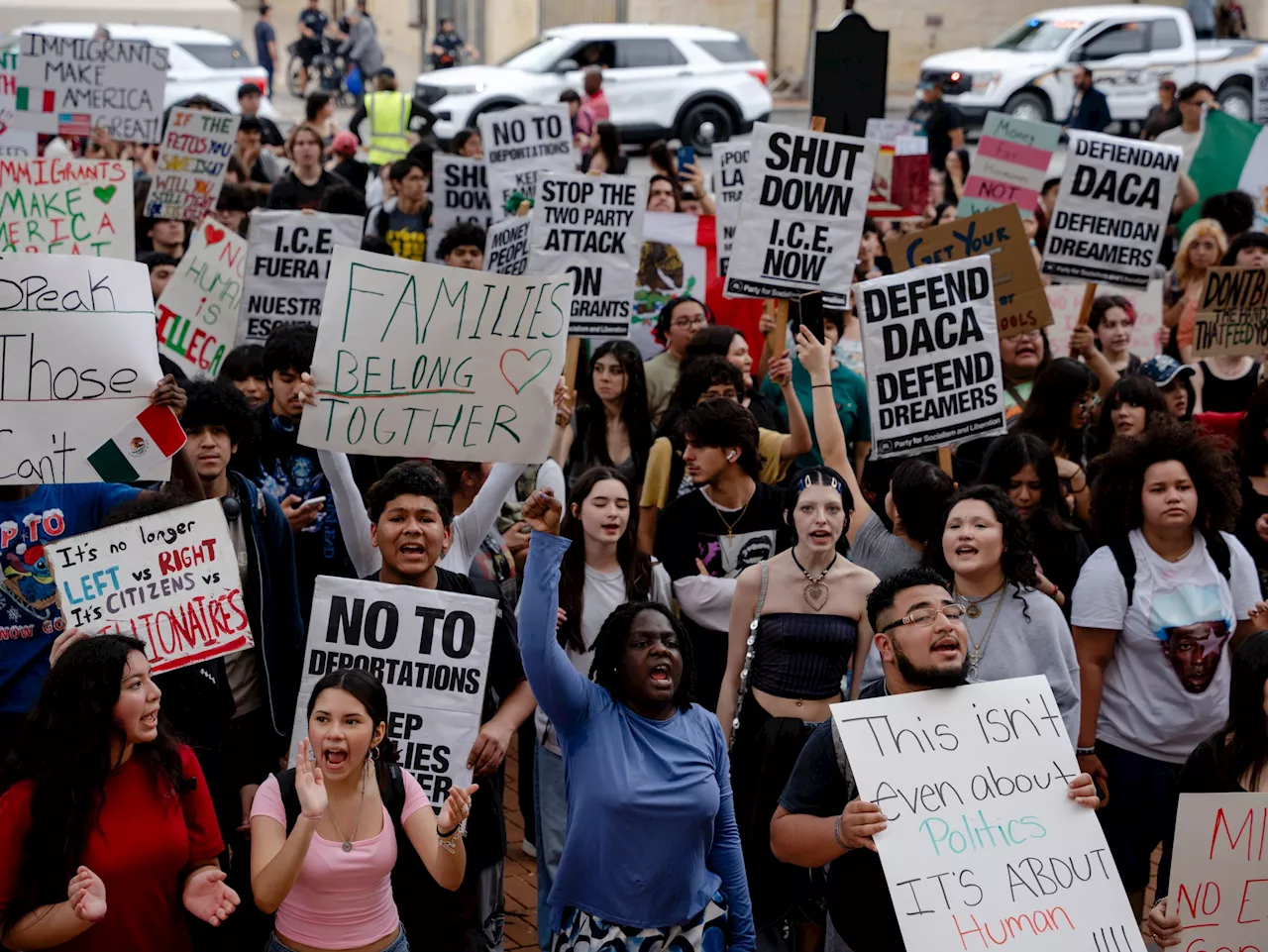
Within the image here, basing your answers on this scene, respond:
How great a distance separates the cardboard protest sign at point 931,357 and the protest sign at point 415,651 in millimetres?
2462

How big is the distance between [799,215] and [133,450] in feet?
12.6

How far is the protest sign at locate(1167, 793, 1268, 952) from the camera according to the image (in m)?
3.95

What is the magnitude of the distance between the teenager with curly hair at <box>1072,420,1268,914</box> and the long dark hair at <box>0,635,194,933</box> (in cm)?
284

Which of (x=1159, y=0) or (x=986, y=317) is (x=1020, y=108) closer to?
(x=1159, y=0)

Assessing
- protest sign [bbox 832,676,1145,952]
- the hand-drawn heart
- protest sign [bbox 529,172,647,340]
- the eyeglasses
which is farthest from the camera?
protest sign [bbox 529,172,647,340]

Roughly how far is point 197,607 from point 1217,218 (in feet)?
26.6

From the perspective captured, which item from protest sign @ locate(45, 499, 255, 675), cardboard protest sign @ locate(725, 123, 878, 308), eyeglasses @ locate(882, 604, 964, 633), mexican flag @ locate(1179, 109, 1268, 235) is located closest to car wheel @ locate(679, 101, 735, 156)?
mexican flag @ locate(1179, 109, 1268, 235)

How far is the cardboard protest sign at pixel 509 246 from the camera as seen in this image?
342 inches

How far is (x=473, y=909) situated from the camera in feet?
15.0

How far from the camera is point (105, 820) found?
3967 millimetres

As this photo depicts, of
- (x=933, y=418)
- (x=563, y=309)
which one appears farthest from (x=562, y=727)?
(x=933, y=418)

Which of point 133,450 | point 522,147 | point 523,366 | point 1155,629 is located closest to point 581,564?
point 523,366

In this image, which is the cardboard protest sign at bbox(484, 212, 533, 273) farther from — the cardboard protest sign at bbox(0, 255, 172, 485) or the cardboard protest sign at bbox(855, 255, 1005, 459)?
the cardboard protest sign at bbox(0, 255, 172, 485)

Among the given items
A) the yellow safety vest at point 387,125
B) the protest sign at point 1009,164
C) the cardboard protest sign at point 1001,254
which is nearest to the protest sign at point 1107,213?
the cardboard protest sign at point 1001,254
